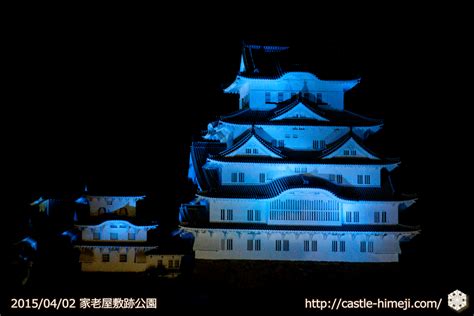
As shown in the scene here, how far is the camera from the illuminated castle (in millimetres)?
33219

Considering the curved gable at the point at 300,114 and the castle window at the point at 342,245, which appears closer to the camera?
the castle window at the point at 342,245

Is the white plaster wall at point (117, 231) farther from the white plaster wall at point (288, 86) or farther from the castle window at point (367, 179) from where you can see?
the castle window at point (367, 179)

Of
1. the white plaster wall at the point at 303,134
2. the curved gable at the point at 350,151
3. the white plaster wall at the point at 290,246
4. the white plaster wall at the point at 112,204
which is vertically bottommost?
the white plaster wall at the point at 290,246

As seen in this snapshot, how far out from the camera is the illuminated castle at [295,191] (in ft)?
109

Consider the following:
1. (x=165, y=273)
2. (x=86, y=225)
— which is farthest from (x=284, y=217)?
(x=86, y=225)

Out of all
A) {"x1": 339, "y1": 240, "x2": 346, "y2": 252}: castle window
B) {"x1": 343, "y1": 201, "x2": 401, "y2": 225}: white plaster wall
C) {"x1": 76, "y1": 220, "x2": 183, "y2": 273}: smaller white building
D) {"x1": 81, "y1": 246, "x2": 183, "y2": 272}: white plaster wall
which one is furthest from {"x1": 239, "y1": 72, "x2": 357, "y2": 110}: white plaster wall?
{"x1": 81, "y1": 246, "x2": 183, "y2": 272}: white plaster wall

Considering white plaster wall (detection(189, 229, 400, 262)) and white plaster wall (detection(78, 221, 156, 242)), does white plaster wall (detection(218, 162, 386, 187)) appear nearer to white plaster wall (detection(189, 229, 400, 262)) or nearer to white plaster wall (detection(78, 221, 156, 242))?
white plaster wall (detection(189, 229, 400, 262))

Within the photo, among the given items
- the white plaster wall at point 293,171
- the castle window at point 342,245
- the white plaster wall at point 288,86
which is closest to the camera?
the castle window at point 342,245

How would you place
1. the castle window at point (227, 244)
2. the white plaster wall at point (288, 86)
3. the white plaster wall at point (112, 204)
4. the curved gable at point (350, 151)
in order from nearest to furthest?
the castle window at point (227, 244) → the curved gable at point (350, 151) → the white plaster wall at point (288, 86) → the white plaster wall at point (112, 204)

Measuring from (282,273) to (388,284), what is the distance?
6370 millimetres

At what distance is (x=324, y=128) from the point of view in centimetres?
3588

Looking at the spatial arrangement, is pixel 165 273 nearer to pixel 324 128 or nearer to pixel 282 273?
pixel 282 273

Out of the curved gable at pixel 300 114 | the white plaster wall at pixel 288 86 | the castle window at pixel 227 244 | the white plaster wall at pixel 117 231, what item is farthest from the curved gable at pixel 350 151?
the white plaster wall at pixel 117 231

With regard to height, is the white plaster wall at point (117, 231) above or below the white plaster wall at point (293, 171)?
below
